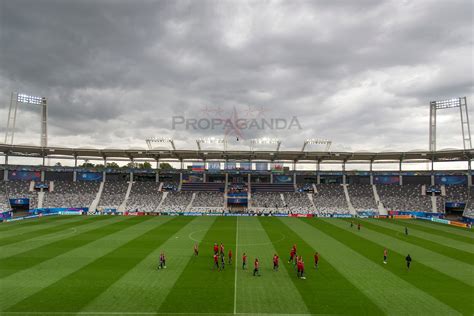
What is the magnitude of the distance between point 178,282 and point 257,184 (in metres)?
56.7

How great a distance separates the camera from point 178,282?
1850cm

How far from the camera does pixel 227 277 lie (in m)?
19.5

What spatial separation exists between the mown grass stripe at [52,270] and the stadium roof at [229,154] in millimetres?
36979

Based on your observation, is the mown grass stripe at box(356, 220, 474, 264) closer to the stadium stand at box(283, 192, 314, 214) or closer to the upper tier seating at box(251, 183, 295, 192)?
the stadium stand at box(283, 192, 314, 214)

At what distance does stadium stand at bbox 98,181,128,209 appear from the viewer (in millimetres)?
64000

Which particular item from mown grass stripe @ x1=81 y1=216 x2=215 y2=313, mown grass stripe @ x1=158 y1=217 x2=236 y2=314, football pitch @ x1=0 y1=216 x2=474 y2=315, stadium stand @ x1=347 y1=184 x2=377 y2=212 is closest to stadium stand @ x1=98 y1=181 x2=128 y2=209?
football pitch @ x1=0 y1=216 x2=474 y2=315

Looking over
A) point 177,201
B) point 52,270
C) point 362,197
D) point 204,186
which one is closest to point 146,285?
point 52,270

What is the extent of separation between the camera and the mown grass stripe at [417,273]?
16391 millimetres

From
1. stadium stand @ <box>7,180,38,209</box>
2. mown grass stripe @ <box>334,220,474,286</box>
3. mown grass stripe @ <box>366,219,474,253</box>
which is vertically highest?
stadium stand @ <box>7,180,38,209</box>

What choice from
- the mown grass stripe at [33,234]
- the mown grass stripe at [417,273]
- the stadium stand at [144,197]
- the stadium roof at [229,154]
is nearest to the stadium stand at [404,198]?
the stadium roof at [229,154]

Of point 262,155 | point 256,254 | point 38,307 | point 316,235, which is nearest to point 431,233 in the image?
point 316,235

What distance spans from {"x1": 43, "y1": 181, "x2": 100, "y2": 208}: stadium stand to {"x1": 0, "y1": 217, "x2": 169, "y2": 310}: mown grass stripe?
34911mm

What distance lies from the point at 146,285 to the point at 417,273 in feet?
62.1

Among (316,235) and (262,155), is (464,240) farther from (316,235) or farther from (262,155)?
(262,155)
